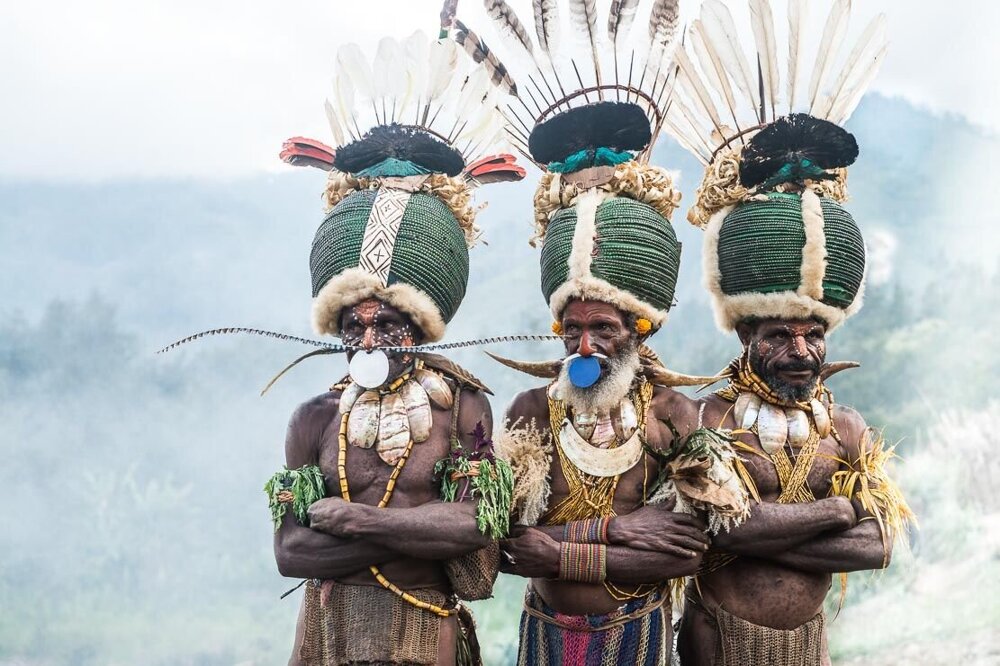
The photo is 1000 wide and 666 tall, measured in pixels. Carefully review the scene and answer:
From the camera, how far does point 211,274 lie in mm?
6875

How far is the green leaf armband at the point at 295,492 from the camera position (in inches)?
117

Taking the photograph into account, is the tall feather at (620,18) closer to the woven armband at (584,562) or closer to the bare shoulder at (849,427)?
the bare shoulder at (849,427)

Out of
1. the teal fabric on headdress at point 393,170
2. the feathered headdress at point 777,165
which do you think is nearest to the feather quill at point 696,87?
the feathered headdress at point 777,165

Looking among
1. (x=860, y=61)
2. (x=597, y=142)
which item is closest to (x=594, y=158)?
(x=597, y=142)

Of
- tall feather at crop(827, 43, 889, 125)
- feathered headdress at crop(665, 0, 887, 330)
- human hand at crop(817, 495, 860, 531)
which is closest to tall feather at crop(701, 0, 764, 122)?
feathered headdress at crop(665, 0, 887, 330)

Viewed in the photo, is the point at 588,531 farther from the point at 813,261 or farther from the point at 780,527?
the point at 813,261

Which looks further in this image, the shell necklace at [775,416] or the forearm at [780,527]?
the shell necklace at [775,416]

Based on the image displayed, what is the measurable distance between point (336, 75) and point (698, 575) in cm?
234

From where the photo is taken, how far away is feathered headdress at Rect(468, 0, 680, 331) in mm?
3131

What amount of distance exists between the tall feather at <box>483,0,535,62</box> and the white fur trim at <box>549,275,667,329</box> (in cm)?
99

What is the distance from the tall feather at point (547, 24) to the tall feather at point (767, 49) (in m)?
0.74

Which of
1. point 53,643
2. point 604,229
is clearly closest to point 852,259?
point 604,229

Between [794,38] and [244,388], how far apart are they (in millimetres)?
4663

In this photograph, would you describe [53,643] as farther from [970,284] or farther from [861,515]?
[970,284]
